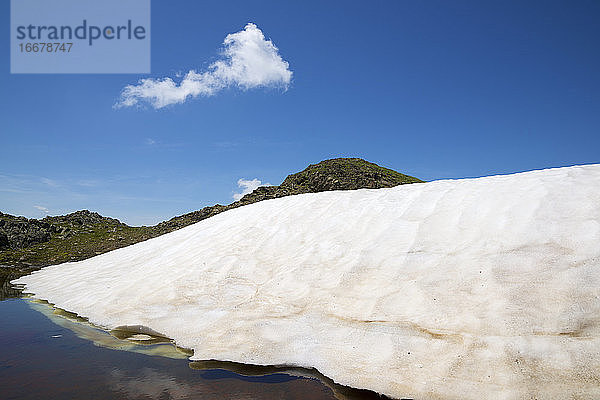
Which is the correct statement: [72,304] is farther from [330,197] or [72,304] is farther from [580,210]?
[580,210]

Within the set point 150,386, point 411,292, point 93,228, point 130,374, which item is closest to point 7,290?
point 130,374

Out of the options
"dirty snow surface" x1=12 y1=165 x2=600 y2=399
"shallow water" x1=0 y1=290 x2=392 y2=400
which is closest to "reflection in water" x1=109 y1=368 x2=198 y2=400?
"shallow water" x1=0 y1=290 x2=392 y2=400

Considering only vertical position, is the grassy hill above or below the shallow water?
above

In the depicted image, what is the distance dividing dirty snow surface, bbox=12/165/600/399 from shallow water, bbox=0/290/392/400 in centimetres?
A: 28

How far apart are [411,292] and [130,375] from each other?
4.78 meters

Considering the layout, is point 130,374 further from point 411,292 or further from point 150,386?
point 411,292

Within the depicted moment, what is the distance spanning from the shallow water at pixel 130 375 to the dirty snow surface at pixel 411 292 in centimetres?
28

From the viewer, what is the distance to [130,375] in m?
4.80

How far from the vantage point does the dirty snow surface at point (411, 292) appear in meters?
4.49

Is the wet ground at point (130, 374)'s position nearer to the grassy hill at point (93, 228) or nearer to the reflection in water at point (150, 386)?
the reflection in water at point (150, 386)

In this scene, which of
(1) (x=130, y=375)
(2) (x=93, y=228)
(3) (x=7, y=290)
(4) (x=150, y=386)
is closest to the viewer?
(4) (x=150, y=386)

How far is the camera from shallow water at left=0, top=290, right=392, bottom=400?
4262mm

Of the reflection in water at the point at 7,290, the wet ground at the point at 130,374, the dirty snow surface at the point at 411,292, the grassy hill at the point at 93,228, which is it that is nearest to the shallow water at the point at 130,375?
the wet ground at the point at 130,374

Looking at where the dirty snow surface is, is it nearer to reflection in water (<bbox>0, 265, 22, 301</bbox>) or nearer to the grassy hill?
reflection in water (<bbox>0, 265, 22, 301</bbox>)
